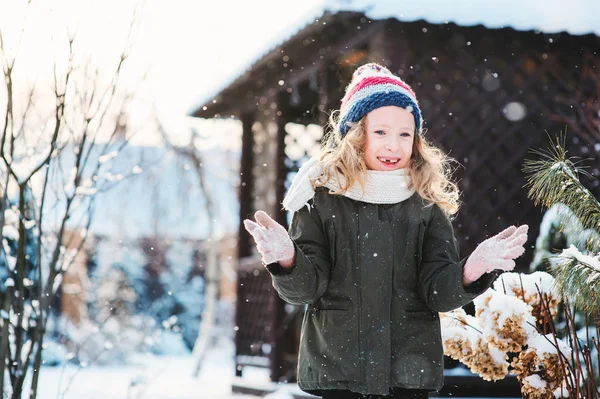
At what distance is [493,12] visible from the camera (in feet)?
19.0

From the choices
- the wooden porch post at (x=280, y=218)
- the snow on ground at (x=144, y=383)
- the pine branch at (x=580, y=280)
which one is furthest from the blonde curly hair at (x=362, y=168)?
the wooden porch post at (x=280, y=218)

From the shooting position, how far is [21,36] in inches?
141

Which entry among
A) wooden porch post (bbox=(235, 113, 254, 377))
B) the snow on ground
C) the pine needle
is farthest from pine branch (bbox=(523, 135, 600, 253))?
wooden porch post (bbox=(235, 113, 254, 377))

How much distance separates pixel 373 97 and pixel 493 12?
11.9ft

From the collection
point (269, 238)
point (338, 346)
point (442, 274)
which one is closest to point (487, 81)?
point (442, 274)

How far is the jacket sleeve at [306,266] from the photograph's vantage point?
2.19 m

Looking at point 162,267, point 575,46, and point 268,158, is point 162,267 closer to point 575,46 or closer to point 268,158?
point 268,158

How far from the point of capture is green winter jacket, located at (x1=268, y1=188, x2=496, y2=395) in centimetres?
224

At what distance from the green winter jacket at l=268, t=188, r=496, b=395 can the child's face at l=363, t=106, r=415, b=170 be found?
0.15 metres

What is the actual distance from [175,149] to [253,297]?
4.18 metres

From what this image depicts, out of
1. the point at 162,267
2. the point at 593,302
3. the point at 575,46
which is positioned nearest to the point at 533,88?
the point at 575,46

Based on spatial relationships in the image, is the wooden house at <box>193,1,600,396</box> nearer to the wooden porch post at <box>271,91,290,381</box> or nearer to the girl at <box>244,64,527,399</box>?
the wooden porch post at <box>271,91,290,381</box>

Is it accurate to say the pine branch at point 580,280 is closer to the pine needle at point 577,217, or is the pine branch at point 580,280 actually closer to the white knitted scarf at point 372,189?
the pine needle at point 577,217

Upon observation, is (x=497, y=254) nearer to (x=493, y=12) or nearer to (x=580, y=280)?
(x=580, y=280)
